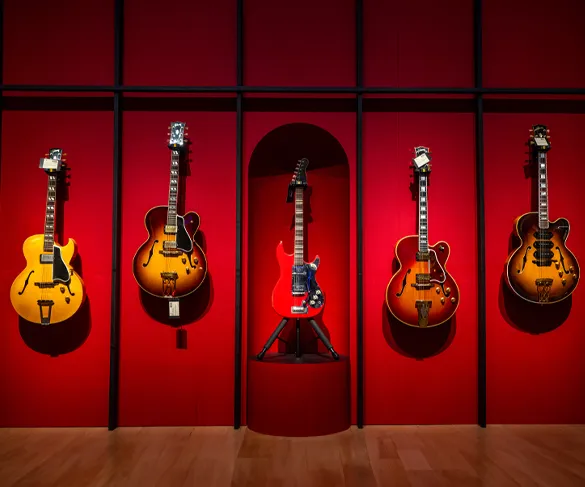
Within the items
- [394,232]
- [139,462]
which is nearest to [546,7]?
[394,232]

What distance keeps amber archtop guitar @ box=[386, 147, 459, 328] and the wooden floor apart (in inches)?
29.1

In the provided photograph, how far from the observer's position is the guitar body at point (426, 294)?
3379 millimetres

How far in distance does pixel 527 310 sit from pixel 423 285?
2.68 feet

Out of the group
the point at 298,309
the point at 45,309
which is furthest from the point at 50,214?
the point at 298,309

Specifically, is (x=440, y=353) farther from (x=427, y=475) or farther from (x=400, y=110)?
(x=400, y=110)

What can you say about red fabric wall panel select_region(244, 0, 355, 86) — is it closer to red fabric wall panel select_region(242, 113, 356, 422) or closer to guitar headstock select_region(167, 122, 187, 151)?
red fabric wall panel select_region(242, 113, 356, 422)

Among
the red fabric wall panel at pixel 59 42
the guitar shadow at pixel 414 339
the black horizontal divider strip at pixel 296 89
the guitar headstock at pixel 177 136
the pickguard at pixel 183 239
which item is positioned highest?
the red fabric wall panel at pixel 59 42

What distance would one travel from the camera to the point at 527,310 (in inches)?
141

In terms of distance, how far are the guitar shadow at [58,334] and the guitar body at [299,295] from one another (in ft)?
4.21

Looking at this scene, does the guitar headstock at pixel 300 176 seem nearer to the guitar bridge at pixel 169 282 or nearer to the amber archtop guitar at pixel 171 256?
the amber archtop guitar at pixel 171 256

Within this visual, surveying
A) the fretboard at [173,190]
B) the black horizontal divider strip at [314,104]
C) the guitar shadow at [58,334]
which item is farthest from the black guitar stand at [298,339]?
the black horizontal divider strip at [314,104]

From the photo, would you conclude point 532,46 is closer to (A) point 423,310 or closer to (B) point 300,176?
(B) point 300,176

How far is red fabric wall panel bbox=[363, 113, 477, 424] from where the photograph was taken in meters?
3.55

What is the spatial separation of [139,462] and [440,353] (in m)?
2.00
